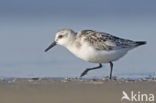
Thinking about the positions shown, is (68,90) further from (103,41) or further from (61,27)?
(61,27)

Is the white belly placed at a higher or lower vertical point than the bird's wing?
lower

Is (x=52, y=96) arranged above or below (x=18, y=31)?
below

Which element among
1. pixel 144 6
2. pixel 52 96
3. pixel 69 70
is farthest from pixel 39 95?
pixel 144 6

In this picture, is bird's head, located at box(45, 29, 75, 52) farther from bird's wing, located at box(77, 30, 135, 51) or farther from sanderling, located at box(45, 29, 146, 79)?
bird's wing, located at box(77, 30, 135, 51)

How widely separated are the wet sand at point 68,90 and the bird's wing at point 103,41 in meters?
0.89

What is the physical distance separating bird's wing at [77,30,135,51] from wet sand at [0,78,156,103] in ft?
2.92

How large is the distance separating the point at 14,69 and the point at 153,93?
11.7 ft

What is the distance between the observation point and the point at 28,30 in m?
16.4

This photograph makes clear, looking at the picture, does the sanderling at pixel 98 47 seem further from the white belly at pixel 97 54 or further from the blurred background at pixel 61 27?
the blurred background at pixel 61 27

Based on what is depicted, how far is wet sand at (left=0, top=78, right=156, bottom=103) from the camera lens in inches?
397

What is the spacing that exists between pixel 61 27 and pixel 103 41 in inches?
173

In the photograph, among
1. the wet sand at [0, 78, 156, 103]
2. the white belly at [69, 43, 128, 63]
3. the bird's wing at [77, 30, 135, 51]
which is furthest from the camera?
the bird's wing at [77, 30, 135, 51]

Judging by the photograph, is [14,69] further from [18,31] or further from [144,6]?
[144,6]

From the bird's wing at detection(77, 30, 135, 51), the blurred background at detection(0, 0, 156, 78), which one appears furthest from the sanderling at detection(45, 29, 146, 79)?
the blurred background at detection(0, 0, 156, 78)
